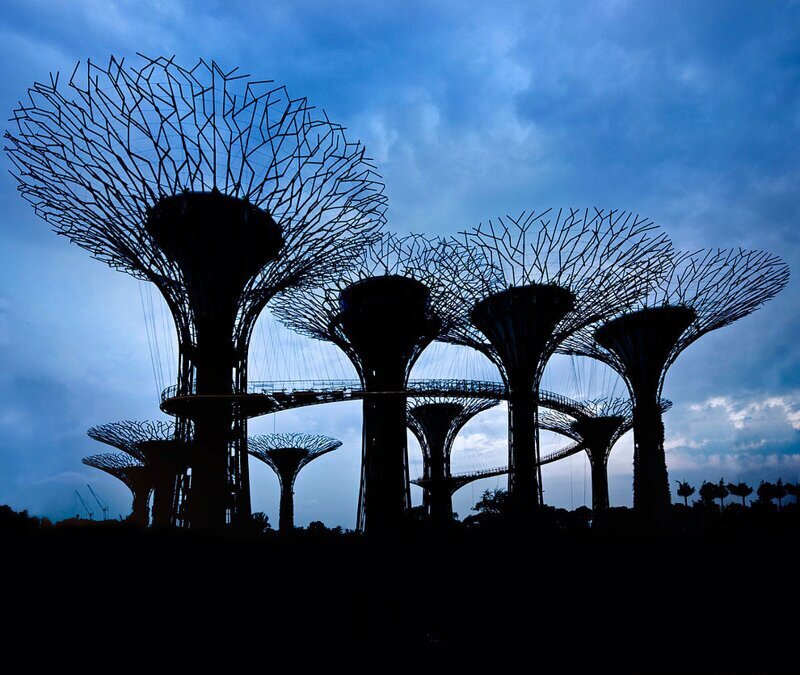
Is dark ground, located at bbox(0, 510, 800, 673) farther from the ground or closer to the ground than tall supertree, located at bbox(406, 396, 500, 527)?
closer to the ground

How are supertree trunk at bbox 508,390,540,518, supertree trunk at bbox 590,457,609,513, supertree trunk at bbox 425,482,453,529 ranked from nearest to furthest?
supertree trunk at bbox 508,390,540,518, supertree trunk at bbox 425,482,453,529, supertree trunk at bbox 590,457,609,513

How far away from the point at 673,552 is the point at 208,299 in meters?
13.1

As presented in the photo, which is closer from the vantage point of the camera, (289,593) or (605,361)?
(289,593)

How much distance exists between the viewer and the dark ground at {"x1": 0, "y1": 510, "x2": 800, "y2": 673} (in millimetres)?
8812

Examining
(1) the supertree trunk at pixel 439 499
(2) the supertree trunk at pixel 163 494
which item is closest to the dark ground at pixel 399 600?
(2) the supertree trunk at pixel 163 494

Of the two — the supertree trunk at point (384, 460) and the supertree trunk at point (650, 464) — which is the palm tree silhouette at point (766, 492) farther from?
the supertree trunk at point (384, 460)

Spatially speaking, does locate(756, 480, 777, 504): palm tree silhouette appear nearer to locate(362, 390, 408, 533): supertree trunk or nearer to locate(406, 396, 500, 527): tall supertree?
locate(406, 396, 500, 527): tall supertree

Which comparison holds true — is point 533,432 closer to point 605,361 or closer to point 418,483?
point 605,361

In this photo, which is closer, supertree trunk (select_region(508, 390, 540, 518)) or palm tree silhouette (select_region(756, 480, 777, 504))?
supertree trunk (select_region(508, 390, 540, 518))

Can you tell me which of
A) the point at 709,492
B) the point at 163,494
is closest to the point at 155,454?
the point at 163,494

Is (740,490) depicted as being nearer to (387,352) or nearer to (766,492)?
(766,492)

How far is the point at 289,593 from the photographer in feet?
35.5

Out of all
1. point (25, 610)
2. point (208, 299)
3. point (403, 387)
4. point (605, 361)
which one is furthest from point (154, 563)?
point (605, 361)

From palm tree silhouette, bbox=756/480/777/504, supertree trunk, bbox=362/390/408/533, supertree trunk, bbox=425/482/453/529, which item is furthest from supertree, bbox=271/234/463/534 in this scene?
palm tree silhouette, bbox=756/480/777/504
